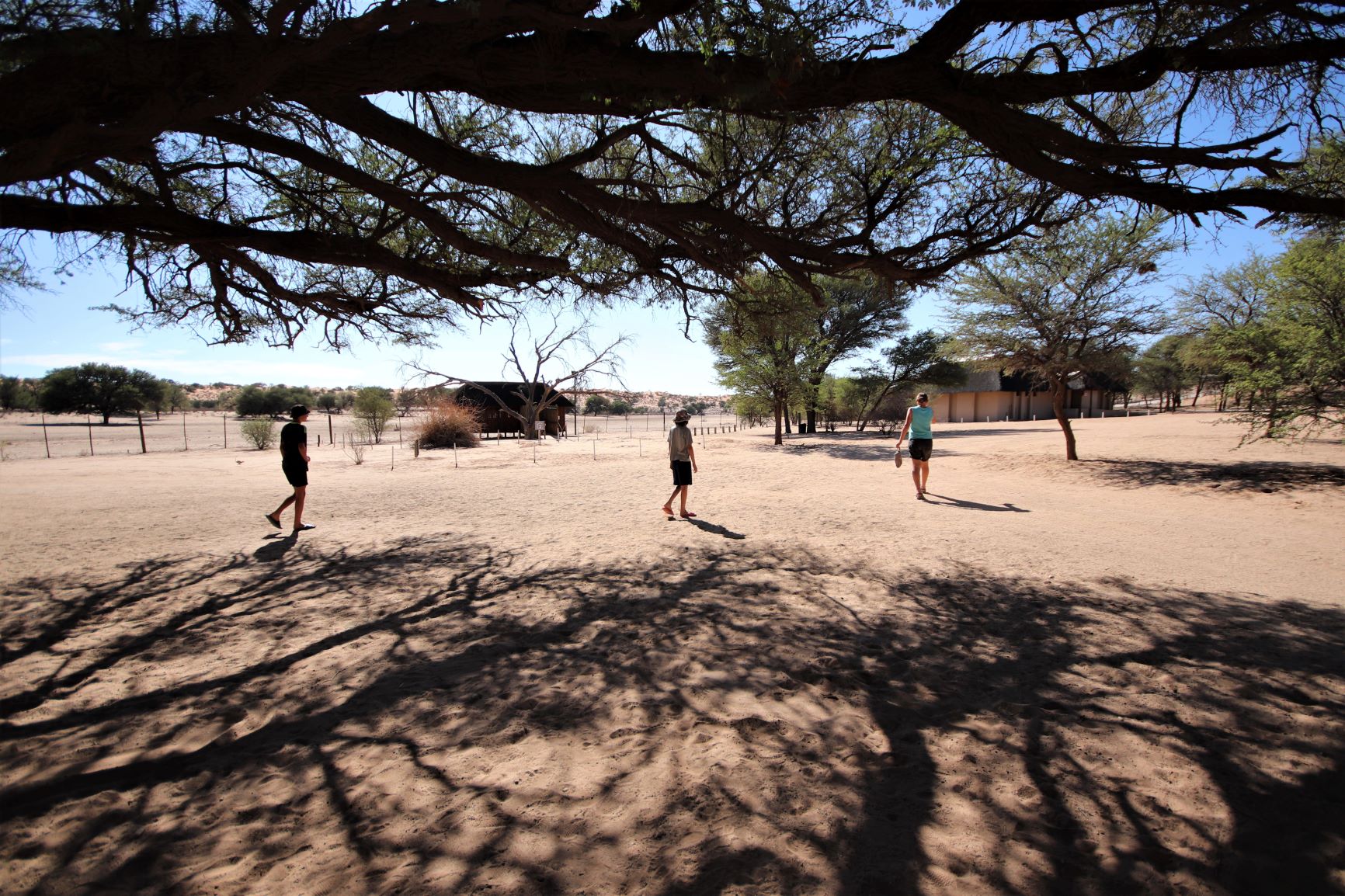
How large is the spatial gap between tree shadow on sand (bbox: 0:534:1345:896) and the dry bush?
2315 cm

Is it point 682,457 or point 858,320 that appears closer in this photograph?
point 682,457

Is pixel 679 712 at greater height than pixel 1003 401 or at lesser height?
lesser

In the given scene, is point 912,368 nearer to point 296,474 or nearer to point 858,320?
point 858,320

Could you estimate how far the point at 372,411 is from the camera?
3300cm

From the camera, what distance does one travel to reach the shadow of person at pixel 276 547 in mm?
7359

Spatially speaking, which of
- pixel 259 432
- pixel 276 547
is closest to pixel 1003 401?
pixel 259 432

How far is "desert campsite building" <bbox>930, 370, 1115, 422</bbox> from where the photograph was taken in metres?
46.5

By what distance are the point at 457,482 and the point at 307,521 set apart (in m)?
5.05

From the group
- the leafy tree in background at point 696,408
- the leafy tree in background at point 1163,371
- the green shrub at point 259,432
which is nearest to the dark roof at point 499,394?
the green shrub at point 259,432

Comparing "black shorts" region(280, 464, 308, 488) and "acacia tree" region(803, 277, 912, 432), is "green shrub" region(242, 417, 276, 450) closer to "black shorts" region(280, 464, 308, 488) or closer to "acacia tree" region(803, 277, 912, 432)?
"black shorts" region(280, 464, 308, 488)

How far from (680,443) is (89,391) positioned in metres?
64.1

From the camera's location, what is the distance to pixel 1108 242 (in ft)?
46.5

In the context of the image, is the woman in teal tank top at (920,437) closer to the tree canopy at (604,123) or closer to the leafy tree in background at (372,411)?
the tree canopy at (604,123)

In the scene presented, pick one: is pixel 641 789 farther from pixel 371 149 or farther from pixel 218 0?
pixel 371 149
